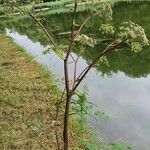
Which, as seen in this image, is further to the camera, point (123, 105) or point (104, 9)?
point (123, 105)

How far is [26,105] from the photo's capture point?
47.6 feet

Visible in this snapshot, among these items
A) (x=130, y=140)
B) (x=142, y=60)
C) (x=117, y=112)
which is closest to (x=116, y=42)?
(x=130, y=140)

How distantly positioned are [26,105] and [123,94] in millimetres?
4388

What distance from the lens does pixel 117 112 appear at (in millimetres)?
15422

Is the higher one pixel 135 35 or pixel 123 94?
pixel 123 94

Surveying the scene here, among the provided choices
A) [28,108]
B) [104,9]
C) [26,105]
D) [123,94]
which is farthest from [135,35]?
[123,94]

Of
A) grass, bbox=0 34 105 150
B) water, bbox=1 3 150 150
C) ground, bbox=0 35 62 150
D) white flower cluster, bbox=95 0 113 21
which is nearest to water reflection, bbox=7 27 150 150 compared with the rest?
water, bbox=1 3 150 150

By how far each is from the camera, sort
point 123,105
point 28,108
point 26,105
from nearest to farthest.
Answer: point 28,108, point 26,105, point 123,105

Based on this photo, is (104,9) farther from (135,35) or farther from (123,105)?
(123,105)

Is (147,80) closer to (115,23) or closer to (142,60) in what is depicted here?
(142,60)

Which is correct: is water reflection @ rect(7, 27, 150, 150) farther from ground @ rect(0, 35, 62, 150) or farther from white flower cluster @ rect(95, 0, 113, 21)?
white flower cluster @ rect(95, 0, 113, 21)

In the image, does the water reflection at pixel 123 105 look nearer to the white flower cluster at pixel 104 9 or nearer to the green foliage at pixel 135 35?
the white flower cluster at pixel 104 9

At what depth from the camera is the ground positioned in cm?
1129

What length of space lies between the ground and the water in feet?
4.73
